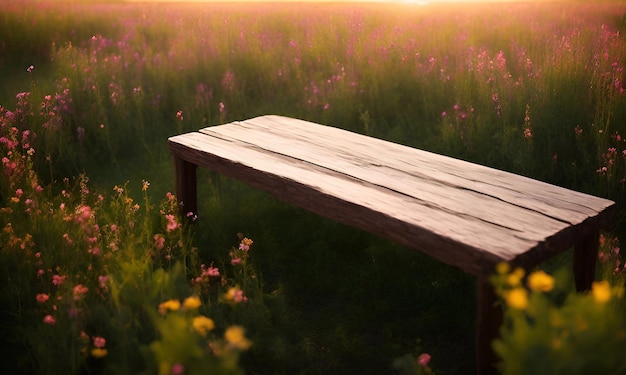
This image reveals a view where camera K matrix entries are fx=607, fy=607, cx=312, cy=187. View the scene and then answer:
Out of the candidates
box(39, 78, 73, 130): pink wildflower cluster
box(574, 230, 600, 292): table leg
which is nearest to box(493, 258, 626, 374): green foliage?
box(574, 230, 600, 292): table leg

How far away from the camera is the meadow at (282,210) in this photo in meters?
2.15

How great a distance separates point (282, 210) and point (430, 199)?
1676mm

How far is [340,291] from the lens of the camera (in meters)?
3.21

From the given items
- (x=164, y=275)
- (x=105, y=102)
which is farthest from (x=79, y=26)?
(x=164, y=275)

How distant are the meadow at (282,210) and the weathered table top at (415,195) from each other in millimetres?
235

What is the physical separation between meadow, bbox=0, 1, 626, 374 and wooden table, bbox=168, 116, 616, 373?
19 cm

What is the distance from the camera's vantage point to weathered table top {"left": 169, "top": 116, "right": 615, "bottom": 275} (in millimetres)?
2076

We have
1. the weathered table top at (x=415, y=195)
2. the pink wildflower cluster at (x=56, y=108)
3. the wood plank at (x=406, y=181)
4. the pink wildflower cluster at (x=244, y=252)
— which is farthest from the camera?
the pink wildflower cluster at (x=56, y=108)

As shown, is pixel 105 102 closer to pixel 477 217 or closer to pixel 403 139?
pixel 403 139

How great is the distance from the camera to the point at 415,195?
2.43 meters

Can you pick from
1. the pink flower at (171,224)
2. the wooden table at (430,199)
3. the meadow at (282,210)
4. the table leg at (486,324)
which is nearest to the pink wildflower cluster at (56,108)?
the meadow at (282,210)

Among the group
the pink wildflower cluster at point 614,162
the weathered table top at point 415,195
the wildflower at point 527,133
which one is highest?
the weathered table top at point 415,195

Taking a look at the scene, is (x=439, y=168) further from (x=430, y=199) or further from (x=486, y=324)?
(x=486, y=324)

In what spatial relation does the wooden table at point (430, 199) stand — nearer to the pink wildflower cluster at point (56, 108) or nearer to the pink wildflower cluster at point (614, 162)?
the pink wildflower cluster at point (614, 162)
